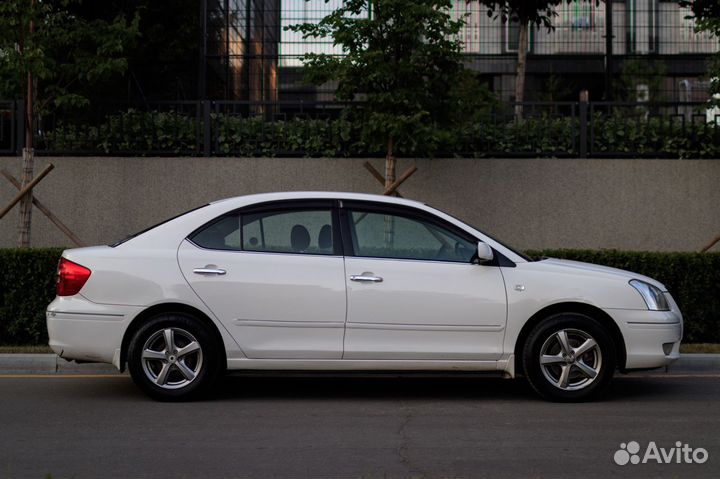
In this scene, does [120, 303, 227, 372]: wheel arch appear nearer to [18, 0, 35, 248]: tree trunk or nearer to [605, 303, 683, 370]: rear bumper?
[605, 303, 683, 370]: rear bumper

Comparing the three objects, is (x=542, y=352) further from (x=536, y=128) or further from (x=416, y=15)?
(x=536, y=128)

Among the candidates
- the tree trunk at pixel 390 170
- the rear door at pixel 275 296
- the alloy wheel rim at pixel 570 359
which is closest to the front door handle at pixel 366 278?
the rear door at pixel 275 296

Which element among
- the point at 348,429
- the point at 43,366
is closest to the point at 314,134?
the point at 43,366

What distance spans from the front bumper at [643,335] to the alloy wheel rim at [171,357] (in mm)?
3240

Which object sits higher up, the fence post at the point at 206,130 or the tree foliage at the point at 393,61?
the tree foliage at the point at 393,61

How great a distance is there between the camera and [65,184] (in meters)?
14.7

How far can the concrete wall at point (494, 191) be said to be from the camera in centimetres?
1473

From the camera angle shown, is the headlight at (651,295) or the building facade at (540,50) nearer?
the headlight at (651,295)

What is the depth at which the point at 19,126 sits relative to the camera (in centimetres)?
1455

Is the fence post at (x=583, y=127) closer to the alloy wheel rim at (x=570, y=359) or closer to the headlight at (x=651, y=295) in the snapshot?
the headlight at (x=651, y=295)

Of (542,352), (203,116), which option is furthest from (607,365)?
(203,116)

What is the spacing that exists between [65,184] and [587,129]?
302 inches

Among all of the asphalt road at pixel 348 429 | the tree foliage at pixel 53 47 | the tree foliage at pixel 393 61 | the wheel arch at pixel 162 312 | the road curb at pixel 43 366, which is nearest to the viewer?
the asphalt road at pixel 348 429

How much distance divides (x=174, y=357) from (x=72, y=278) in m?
1.01
